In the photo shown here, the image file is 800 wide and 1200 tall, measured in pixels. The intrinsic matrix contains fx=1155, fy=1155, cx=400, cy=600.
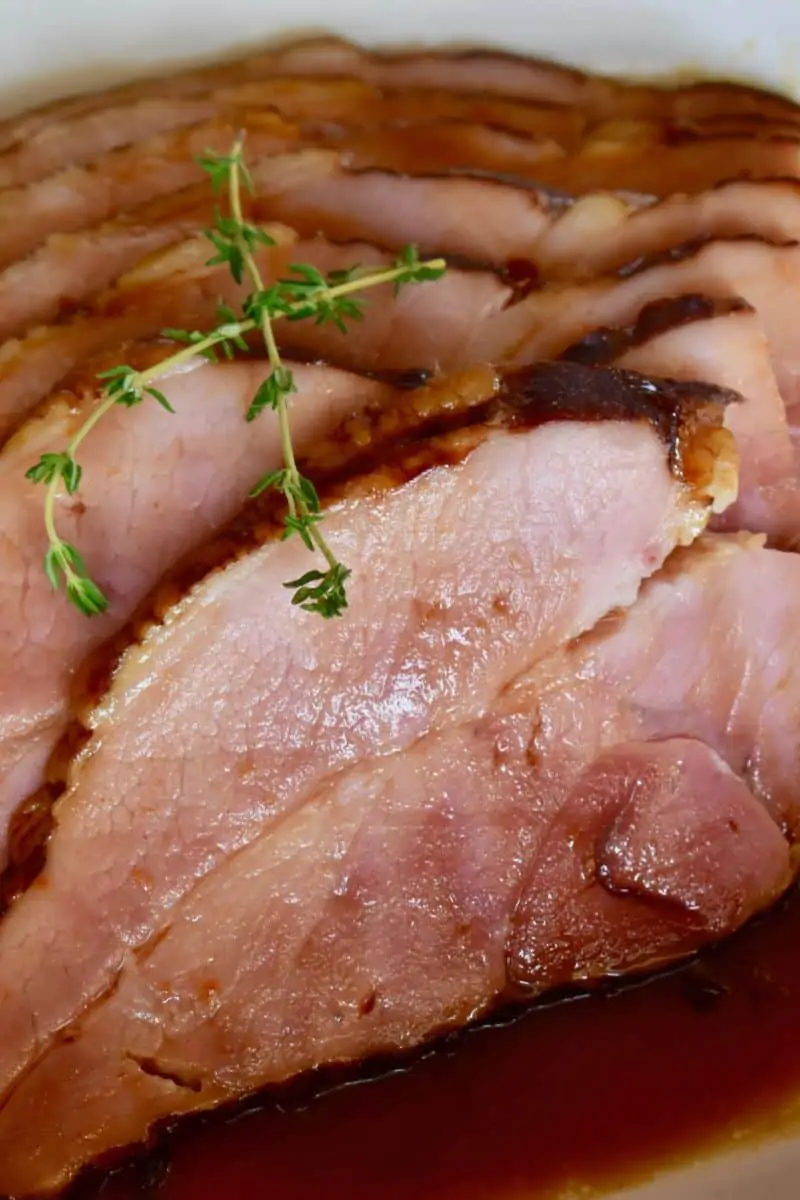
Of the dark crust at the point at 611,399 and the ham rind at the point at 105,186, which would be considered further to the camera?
the ham rind at the point at 105,186

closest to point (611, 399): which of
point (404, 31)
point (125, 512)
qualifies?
point (125, 512)

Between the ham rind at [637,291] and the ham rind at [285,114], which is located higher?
the ham rind at [285,114]

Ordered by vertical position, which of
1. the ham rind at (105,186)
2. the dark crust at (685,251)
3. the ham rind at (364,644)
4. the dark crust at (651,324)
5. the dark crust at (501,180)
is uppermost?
the ham rind at (105,186)

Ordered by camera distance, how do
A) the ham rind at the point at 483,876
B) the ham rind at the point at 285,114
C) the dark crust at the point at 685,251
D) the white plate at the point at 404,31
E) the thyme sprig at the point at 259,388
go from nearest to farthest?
the thyme sprig at the point at 259,388 < the ham rind at the point at 483,876 < the dark crust at the point at 685,251 < the ham rind at the point at 285,114 < the white plate at the point at 404,31

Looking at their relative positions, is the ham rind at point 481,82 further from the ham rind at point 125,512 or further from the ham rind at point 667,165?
the ham rind at point 125,512

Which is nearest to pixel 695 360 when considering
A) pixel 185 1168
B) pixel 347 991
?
pixel 347 991

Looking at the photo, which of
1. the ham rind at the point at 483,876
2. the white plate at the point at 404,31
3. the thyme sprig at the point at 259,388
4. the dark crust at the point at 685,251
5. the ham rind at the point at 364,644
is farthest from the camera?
the white plate at the point at 404,31

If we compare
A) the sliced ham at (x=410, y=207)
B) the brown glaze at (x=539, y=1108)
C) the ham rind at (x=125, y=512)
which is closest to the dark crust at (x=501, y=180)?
the sliced ham at (x=410, y=207)
